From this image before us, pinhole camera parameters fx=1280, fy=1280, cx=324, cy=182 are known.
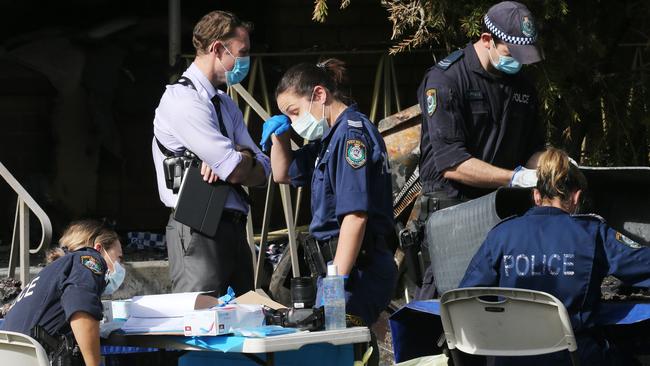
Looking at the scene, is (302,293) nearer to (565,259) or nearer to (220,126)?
(565,259)

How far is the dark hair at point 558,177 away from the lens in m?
4.53

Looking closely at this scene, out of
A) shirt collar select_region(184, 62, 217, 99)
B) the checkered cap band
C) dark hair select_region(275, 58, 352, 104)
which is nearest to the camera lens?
dark hair select_region(275, 58, 352, 104)

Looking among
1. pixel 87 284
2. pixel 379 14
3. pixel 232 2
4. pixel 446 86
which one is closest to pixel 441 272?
pixel 446 86

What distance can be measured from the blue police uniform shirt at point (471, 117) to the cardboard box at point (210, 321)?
4.55 ft

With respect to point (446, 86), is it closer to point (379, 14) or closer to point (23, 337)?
point (23, 337)

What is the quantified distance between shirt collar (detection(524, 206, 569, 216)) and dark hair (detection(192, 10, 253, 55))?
1698mm

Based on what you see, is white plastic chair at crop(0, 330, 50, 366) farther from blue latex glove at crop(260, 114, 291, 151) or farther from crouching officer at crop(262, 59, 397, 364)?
blue latex glove at crop(260, 114, 291, 151)

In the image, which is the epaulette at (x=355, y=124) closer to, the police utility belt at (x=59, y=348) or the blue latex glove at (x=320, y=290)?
the blue latex glove at (x=320, y=290)

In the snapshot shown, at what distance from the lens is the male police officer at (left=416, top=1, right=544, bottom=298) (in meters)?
5.39

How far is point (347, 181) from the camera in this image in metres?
4.80

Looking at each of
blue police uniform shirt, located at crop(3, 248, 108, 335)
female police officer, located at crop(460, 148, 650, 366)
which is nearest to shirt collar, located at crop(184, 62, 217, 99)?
blue police uniform shirt, located at crop(3, 248, 108, 335)

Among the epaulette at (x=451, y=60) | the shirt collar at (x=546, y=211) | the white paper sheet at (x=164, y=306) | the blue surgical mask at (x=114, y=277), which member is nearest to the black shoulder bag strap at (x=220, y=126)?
the blue surgical mask at (x=114, y=277)

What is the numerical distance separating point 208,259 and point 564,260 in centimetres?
162

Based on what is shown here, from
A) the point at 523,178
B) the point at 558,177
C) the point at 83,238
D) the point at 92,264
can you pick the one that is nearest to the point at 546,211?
the point at 558,177
